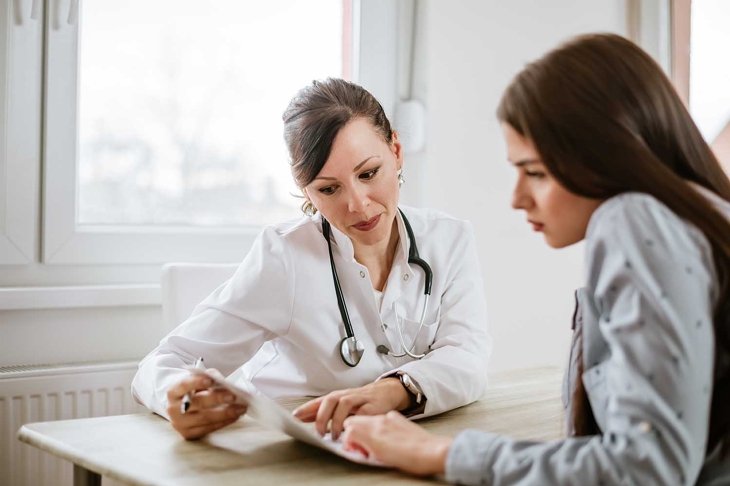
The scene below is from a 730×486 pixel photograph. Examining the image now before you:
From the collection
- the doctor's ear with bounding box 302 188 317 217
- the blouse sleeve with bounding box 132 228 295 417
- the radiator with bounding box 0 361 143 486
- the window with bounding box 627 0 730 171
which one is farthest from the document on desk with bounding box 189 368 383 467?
the window with bounding box 627 0 730 171

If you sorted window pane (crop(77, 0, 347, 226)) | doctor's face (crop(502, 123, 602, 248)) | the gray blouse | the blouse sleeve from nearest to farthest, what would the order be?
1. the gray blouse
2. doctor's face (crop(502, 123, 602, 248))
3. the blouse sleeve
4. window pane (crop(77, 0, 347, 226))

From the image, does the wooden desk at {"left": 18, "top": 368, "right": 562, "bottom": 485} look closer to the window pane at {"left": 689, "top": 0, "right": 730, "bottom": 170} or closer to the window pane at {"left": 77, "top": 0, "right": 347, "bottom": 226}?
the window pane at {"left": 77, "top": 0, "right": 347, "bottom": 226}

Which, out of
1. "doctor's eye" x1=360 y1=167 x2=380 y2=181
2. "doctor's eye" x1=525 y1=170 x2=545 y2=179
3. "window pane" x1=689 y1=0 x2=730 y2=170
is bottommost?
"doctor's eye" x1=360 y1=167 x2=380 y2=181

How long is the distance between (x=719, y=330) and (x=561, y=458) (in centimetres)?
21

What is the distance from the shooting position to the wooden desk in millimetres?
964

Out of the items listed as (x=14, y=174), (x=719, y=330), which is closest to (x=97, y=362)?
(x=14, y=174)

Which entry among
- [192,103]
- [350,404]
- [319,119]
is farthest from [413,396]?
[192,103]

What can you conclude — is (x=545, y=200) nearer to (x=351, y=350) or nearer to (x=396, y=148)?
(x=351, y=350)

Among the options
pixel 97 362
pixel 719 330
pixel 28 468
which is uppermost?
pixel 719 330

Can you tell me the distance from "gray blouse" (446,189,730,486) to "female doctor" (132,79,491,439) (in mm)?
619

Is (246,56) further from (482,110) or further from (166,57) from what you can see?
(482,110)

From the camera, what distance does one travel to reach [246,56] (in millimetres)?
2367

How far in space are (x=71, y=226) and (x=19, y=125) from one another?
28cm

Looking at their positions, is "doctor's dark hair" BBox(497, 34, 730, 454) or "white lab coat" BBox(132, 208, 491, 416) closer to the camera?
"doctor's dark hair" BBox(497, 34, 730, 454)
